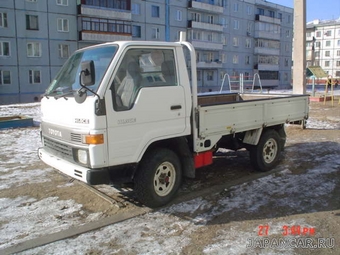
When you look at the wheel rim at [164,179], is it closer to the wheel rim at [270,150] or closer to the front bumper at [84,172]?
the front bumper at [84,172]

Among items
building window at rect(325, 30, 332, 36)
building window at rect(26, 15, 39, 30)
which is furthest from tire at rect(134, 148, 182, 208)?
building window at rect(325, 30, 332, 36)

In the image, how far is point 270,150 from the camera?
7016 mm

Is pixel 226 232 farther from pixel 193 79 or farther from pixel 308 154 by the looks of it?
pixel 308 154

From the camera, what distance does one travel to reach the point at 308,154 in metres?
8.26

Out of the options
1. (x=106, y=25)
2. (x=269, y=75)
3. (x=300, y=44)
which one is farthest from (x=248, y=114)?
(x=269, y=75)

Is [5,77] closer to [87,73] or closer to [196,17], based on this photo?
[196,17]

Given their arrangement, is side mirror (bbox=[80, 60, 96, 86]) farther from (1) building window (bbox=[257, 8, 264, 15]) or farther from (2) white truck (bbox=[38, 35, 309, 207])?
(1) building window (bbox=[257, 8, 264, 15])

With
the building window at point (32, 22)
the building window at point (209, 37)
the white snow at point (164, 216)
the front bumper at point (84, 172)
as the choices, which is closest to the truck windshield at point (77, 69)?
the front bumper at point (84, 172)

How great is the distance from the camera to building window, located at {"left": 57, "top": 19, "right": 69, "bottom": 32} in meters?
35.2

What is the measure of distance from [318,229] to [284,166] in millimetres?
2985

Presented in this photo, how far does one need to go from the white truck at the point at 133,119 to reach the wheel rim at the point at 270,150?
1340 mm

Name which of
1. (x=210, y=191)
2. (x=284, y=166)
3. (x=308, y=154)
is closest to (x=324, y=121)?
A: (x=308, y=154)

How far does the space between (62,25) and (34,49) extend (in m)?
3.92

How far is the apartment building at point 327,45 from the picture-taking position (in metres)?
88.9
